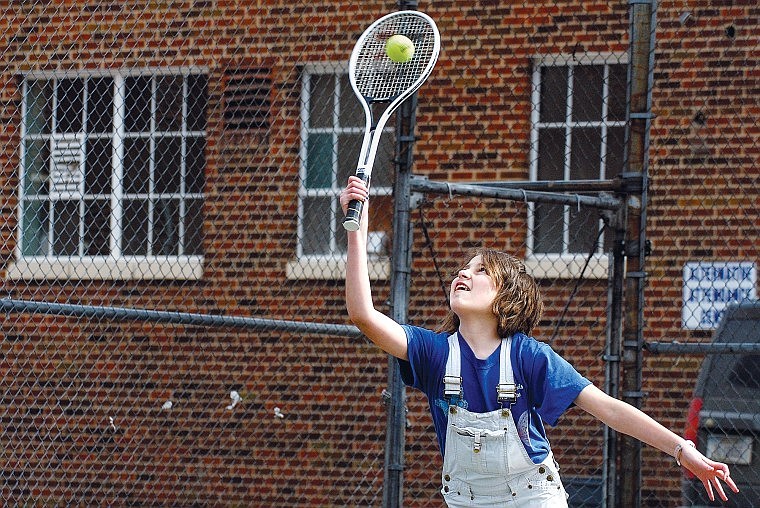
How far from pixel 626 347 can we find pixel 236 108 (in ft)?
15.6

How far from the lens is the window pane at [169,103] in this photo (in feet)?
28.6

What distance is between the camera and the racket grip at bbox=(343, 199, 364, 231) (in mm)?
3307

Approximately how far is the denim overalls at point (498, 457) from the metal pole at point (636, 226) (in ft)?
4.38

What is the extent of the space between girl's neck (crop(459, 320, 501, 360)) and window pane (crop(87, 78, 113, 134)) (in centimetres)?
572

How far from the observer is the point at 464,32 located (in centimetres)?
870

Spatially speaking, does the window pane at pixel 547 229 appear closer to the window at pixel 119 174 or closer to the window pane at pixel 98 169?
the window at pixel 119 174

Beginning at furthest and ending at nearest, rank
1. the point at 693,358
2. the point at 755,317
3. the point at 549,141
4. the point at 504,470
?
1. the point at 549,141
2. the point at 693,358
3. the point at 755,317
4. the point at 504,470

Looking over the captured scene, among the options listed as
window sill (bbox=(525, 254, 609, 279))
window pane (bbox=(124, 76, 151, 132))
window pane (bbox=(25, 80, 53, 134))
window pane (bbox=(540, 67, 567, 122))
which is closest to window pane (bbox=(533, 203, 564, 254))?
window sill (bbox=(525, 254, 609, 279))

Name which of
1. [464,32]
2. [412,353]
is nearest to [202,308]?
[464,32]

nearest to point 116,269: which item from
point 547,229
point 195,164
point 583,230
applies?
point 195,164

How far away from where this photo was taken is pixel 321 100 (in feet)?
29.1

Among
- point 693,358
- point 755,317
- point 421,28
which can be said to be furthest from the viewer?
point 693,358

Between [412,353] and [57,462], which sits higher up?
[412,353]

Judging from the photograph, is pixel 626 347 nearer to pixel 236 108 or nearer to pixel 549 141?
pixel 549 141
